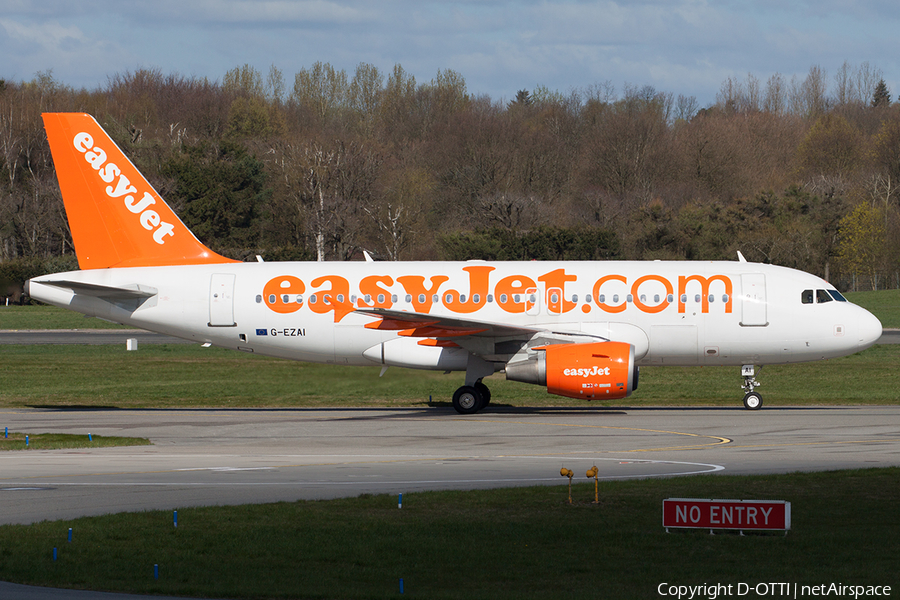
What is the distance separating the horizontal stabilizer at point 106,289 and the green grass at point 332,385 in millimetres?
5011

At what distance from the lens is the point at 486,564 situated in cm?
1292

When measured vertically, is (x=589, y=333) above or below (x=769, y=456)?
above

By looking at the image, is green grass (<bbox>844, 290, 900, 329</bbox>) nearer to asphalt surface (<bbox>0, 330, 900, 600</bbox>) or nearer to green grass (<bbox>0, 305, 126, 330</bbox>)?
asphalt surface (<bbox>0, 330, 900, 600</bbox>)

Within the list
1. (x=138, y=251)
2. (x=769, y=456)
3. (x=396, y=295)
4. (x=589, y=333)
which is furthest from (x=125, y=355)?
(x=769, y=456)

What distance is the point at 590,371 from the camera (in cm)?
2967

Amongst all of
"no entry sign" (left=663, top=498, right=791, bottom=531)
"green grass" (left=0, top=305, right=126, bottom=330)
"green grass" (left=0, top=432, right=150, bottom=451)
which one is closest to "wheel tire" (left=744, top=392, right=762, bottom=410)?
"green grass" (left=0, top=432, right=150, bottom=451)

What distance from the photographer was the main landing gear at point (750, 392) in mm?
32406

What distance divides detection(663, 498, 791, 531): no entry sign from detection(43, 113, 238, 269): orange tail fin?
22698mm

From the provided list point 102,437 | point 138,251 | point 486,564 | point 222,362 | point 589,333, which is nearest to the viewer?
point 486,564

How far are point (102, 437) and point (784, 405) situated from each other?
21.4 meters

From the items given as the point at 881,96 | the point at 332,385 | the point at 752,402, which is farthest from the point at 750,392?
the point at 881,96

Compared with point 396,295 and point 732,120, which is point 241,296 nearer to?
point 396,295

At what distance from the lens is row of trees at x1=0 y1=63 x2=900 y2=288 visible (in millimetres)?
91750

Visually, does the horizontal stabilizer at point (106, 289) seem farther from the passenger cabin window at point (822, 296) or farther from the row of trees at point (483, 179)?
the row of trees at point (483, 179)
